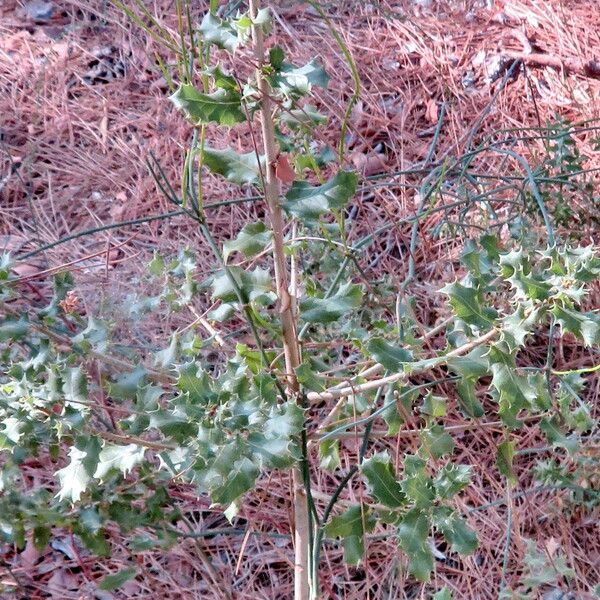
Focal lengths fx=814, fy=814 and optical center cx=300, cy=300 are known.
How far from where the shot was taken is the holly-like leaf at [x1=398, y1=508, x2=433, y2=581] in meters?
1.05

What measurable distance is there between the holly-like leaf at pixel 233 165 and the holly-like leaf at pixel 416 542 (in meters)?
0.49

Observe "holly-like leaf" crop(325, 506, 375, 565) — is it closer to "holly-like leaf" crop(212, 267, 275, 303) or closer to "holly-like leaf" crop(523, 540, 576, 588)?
"holly-like leaf" crop(212, 267, 275, 303)

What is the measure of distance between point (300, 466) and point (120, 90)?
2.19 meters

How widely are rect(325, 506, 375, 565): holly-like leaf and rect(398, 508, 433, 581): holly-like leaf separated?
3.6 inches

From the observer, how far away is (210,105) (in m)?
0.98

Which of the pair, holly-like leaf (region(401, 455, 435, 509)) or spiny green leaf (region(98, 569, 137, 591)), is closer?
holly-like leaf (region(401, 455, 435, 509))

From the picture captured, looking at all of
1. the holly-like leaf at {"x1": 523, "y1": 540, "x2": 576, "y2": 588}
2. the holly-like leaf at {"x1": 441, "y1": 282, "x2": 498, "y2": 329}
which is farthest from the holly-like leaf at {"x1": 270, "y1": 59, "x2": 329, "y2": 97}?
the holly-like leaf at {"x1": 523, "y1": 540, "x2": 576, "y2": 588}

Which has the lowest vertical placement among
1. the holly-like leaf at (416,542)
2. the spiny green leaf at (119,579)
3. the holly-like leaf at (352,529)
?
the spiny green leaf at (119,579)

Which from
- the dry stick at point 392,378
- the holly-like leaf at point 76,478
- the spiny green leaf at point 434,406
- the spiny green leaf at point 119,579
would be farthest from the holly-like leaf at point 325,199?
the spiny green leaf at point 119,579

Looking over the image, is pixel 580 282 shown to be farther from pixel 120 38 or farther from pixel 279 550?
pixel 120 38

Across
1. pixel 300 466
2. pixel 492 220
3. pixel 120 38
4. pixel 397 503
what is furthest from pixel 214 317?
pixel 120 38

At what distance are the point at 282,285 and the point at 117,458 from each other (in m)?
0.34

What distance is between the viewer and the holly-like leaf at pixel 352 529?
1.14 meters

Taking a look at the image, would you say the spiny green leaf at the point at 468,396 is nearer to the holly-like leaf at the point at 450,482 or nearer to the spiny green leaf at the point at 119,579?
the holly-like leaf at the point at 450,482
